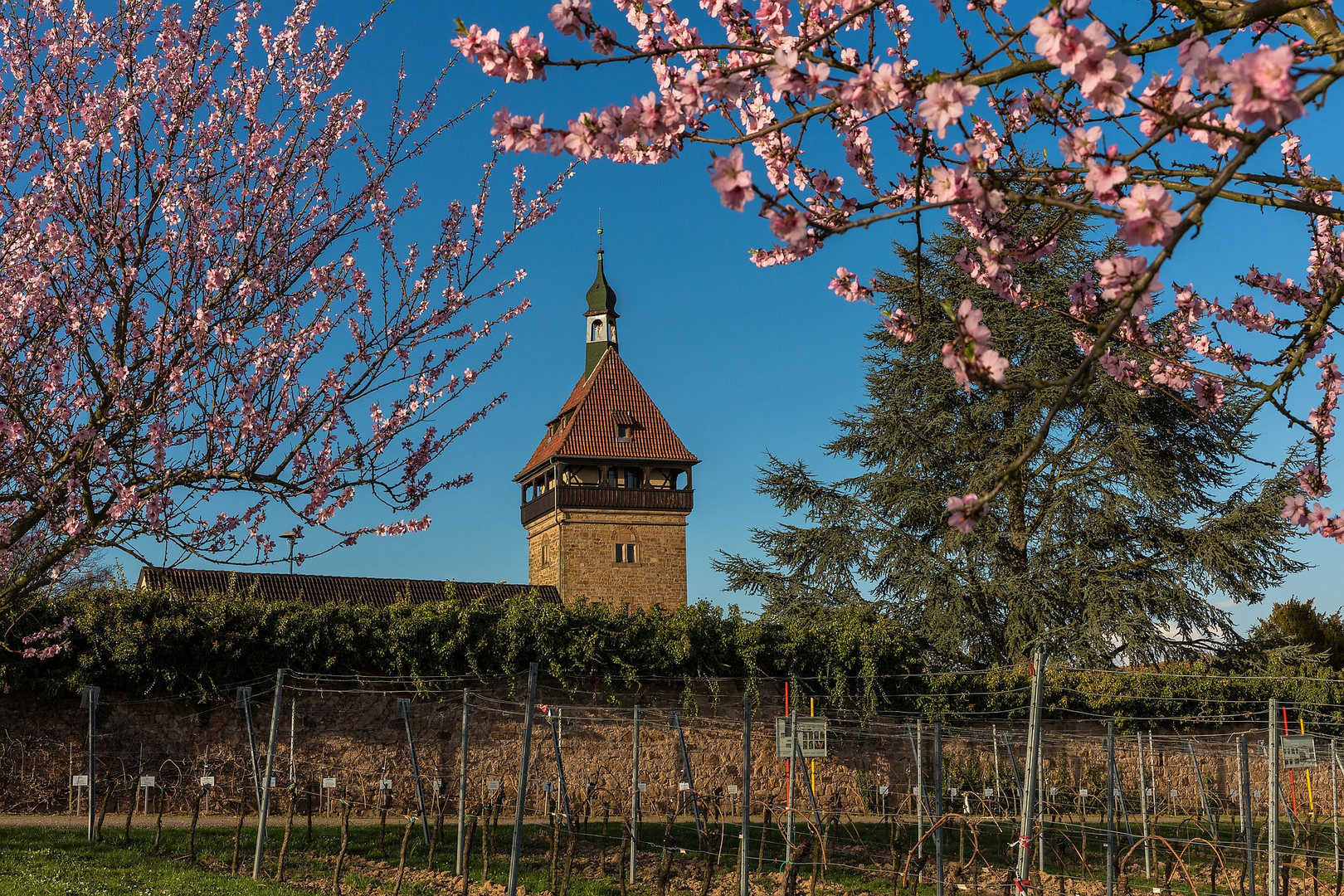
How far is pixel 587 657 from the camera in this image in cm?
1537

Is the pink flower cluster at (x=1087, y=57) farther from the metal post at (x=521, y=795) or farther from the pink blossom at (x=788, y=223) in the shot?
the metal post at (x=521, y=795)

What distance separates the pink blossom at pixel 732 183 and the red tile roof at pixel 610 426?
30969 millimetres

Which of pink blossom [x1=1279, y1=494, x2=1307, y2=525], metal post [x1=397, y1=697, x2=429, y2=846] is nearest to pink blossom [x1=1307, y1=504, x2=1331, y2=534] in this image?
pink blossom [x1=1279, y1=494, x2=1307, y2=525]

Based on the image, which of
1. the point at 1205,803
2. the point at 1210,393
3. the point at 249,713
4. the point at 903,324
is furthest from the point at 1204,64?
the point at 1205,803

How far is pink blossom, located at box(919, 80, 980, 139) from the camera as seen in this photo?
2.45m

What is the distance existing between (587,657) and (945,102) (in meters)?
13.5

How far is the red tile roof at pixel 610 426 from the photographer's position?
34.2 meters

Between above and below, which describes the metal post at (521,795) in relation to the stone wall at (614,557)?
below

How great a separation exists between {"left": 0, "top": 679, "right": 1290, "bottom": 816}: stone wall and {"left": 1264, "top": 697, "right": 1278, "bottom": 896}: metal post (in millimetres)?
5795

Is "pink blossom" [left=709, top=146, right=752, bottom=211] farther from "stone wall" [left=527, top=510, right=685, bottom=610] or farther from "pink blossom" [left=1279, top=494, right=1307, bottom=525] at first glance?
"stone wall" [left=527, top=510, right=685, bottom=610]

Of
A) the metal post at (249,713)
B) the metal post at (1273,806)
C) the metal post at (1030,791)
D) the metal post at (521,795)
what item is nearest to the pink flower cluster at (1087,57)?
the metal post at (1030,791)

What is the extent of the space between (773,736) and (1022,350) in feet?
25.6

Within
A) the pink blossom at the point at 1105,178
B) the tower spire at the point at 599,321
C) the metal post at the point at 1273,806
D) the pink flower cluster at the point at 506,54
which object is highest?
the tower spire at the point at 599,321

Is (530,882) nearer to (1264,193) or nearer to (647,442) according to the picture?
(1264,193)
